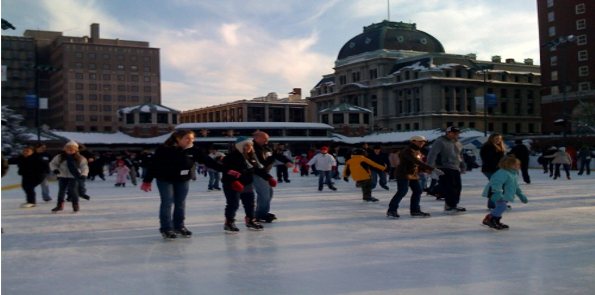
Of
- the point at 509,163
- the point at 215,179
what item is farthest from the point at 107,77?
the point at 509,163

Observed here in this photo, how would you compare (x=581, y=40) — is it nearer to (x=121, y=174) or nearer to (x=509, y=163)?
(x=121, y=174)

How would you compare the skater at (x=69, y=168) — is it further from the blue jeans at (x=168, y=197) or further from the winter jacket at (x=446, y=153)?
the winter jacket at (x=446, y=153)

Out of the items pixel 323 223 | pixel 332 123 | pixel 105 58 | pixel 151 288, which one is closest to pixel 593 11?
pixel 332 123

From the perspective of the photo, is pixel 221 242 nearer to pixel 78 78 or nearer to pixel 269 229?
pixel 269 229

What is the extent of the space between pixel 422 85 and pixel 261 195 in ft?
244

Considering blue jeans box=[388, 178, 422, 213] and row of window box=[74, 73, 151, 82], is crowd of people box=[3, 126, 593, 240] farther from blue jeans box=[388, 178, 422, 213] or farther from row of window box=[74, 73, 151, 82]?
row of window box=[74, 73, 151, 82]

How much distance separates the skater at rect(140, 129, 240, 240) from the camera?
675cm

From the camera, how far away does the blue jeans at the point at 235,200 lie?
737cm

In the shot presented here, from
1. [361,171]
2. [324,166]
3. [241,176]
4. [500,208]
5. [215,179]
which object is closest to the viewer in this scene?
[500,208]

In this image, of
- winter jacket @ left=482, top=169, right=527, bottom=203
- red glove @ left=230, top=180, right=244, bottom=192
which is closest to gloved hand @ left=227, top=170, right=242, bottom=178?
red glove @ left=230, top=180, right=244, bottom=192

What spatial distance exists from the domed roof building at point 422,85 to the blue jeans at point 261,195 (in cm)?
6863

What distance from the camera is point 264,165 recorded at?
7895mm

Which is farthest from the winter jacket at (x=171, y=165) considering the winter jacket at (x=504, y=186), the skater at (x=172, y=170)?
the winter jacket at (x=504, y=186)

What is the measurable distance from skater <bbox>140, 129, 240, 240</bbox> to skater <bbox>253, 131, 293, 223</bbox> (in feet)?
3.19
